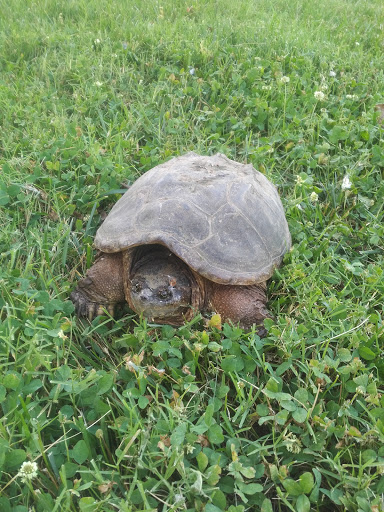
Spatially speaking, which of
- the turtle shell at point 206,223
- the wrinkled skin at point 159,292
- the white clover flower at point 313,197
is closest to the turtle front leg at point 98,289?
the wrinkled skin at point 159,292

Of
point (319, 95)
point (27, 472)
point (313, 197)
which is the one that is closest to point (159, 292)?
point (27, 472)

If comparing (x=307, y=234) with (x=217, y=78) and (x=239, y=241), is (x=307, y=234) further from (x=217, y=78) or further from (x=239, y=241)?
(x=217, y=78)

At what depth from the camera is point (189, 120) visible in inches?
138

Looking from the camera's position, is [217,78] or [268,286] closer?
[268,286]

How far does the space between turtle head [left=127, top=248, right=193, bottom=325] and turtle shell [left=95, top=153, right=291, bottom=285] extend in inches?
5.2

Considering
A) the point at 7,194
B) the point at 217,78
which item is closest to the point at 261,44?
the point at 217,78

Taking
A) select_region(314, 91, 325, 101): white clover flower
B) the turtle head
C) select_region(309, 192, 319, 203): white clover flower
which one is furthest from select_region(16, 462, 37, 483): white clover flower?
select_region(314, 91, 325, 101): white clover flower

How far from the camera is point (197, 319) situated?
1905 mm

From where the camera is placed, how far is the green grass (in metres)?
1.40

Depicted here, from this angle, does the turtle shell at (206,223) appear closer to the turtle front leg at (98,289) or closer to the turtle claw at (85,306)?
the turtle front leg at (98,289)

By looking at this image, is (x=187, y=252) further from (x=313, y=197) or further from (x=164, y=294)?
(x=313, y=197)

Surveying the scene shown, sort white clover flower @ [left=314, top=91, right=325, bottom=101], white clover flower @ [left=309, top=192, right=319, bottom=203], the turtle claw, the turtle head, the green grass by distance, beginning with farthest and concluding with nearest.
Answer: white clover flower @ [left=314, top=91, right=325, bottom=101] → white clover flower @ [left=309, top=192, right=319, bottom=203] → the turtle claw → the turtle head → the green grass

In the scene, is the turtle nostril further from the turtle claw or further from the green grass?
the turtle claw

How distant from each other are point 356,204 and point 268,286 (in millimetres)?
967
